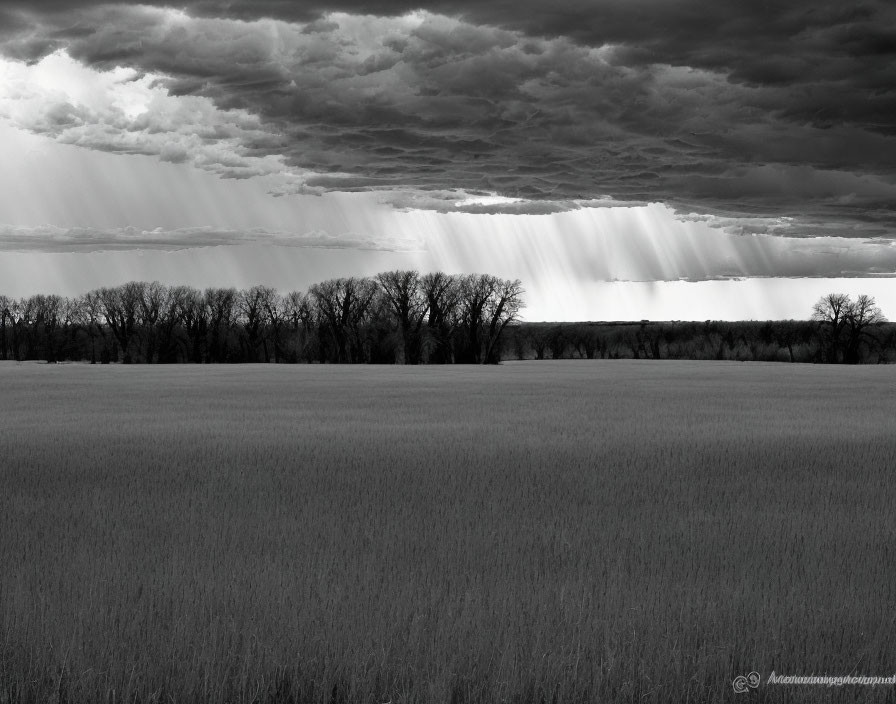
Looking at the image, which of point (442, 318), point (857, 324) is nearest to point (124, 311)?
point (442, 318)

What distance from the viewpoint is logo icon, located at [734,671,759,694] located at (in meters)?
7.64

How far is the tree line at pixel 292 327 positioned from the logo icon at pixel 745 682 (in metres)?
115

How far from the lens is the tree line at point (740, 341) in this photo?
140000 millimetres

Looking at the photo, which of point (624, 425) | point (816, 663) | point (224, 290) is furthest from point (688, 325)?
point (816, 663)

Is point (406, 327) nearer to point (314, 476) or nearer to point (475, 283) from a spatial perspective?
point (475, 283)

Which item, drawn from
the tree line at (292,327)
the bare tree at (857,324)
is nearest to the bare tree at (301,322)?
the tree line at (292,327)

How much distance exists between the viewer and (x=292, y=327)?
137 meters

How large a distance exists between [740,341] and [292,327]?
97.4 meters

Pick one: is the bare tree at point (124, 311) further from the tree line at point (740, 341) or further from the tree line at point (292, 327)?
the tree line at point (740, 341)

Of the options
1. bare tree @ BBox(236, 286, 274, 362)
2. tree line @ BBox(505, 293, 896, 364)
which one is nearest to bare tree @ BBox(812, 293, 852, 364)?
tree line @ BBox(505, 293, 896, 364)

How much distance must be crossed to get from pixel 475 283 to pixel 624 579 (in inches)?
4660

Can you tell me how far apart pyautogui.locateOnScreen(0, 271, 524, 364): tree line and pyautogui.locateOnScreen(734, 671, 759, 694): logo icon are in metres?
115

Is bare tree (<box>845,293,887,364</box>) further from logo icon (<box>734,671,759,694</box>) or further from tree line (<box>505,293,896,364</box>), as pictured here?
logo icon (<box>734,671,759,694</box>)

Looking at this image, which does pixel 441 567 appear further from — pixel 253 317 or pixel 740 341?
pixel 740 341
